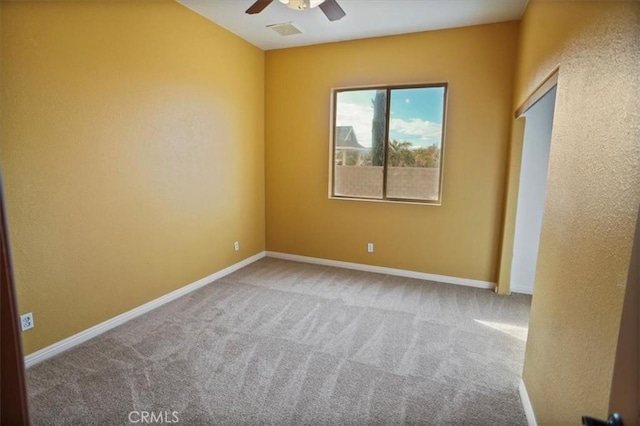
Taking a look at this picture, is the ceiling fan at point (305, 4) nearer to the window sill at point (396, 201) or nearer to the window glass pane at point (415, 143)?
the window glass pane at point (415, 143)

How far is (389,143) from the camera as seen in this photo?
4.18 meters

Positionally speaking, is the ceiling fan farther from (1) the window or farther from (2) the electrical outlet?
(2) the electrical outlet

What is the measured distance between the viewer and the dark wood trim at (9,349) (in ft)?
2.39

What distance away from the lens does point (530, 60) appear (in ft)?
8.71

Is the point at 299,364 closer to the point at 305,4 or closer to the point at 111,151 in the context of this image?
the point at 111,151

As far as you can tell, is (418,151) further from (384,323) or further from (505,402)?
(505,402)

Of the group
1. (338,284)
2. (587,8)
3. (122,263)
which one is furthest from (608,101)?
(122,263)

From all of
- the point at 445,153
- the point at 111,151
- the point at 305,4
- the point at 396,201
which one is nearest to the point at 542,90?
the point at 445,153

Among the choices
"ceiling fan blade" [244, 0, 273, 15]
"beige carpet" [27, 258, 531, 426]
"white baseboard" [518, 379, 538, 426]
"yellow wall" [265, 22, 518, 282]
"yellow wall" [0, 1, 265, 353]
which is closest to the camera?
"white baseboard" [518, 379, 538, 426]

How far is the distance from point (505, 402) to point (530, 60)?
2.58 m

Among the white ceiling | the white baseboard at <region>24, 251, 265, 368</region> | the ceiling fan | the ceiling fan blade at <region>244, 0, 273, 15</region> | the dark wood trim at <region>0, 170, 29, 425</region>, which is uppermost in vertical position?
Answer: the white ceiling

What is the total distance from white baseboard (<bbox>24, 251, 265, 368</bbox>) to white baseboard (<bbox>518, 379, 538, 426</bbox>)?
3.14m

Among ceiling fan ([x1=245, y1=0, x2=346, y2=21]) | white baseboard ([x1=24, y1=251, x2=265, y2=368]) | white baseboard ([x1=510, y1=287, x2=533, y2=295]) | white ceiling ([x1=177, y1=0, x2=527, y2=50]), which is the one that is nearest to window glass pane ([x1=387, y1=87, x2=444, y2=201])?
white ceiling ([x1=177, y1=0, x2=527, y2=50])

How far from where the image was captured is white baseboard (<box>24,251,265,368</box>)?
7.66 feet
